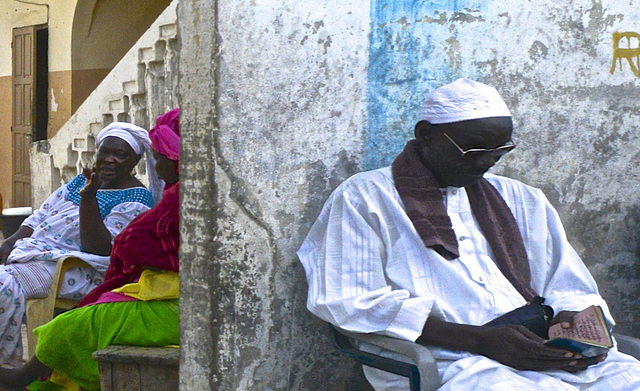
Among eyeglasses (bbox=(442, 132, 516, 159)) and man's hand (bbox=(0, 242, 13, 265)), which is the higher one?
eyeglasses (bbox=(442, 132, 516, 159))

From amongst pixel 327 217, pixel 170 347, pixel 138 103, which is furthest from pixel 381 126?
pixel 138 103

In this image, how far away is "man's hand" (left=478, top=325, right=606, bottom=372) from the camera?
8.70 feet

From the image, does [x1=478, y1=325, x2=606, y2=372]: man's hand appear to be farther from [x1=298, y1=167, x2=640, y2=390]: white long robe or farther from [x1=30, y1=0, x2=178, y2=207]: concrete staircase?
[x1=30, y1=0, x2=178, y2=207]: concrete staircase

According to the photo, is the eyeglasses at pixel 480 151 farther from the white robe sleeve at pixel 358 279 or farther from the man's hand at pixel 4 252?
the man's hand at pixel 4 252

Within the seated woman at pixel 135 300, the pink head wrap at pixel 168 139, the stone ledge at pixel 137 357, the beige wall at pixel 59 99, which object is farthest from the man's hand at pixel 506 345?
the beige wall at pixel 59 99

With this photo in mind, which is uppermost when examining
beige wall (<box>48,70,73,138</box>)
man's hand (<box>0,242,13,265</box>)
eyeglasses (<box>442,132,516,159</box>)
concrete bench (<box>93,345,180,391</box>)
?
beige wall (<box>48,70,73,138</box>)

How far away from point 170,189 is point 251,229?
753mm

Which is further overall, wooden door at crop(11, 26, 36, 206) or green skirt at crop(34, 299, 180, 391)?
wooden door at crop(11, 26, 36, 206)

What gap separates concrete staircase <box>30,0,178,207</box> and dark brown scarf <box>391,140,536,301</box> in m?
3.52

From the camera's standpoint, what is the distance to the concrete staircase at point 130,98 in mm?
6383

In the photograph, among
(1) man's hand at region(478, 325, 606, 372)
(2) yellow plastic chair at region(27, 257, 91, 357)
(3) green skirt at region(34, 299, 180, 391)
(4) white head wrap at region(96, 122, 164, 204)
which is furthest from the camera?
(4) white head wrap at region(96, 122, 164, 204)

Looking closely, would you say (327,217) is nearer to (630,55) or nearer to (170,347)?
(170,347)

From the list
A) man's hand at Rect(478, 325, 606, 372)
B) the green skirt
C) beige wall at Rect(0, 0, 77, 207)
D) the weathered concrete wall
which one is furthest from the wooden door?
man's hand at Rect(478, 325, 606, 372)

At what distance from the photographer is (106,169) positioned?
14.9 feet
